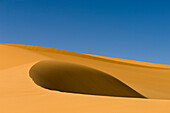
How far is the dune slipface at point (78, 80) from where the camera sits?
50.1 ft

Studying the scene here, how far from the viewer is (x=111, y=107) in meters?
5.30

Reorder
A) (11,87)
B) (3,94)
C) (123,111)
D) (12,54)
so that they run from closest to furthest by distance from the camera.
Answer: (123,111)
(3,94)
(11,87)
(12,54)

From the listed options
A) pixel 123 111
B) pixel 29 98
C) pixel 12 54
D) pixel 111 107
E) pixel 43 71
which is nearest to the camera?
pixel 123 111

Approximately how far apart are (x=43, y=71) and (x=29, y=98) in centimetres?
933

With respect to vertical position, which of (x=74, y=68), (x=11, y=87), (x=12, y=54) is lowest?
(x=11, y=87)

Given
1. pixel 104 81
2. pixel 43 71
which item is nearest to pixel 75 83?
pixel 43 71

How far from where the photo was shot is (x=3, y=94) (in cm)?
722

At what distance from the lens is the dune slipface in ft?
50.1

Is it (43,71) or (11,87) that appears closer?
(11,87)

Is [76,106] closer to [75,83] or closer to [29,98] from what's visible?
[29,98]

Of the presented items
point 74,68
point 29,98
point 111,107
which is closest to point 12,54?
point 74,68

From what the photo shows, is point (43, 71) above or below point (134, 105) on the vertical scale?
above

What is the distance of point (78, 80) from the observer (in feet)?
57.1

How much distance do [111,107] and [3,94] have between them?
11.1 ft
